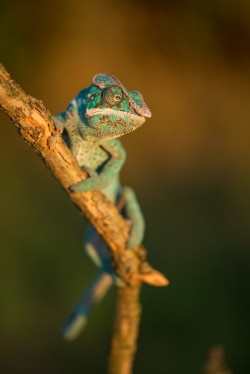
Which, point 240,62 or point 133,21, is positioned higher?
point 133,21

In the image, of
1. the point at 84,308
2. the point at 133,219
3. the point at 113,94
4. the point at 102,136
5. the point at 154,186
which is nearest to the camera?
the point at 113,94

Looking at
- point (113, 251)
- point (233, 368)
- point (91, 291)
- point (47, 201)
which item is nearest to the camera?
point (113, 251)

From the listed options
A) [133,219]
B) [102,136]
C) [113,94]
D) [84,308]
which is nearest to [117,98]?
[113,94]

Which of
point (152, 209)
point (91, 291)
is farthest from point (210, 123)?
point (91, 291)

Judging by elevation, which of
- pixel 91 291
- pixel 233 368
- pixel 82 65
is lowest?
pixel 233 368

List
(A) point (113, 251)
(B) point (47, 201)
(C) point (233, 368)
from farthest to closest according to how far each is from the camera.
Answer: (B) point (47, 201), (C) point (233, 368), (A) point (113, 251)

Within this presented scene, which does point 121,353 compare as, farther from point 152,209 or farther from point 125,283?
point 152,209

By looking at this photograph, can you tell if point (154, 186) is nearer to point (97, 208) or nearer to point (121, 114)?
point (97, 208)
